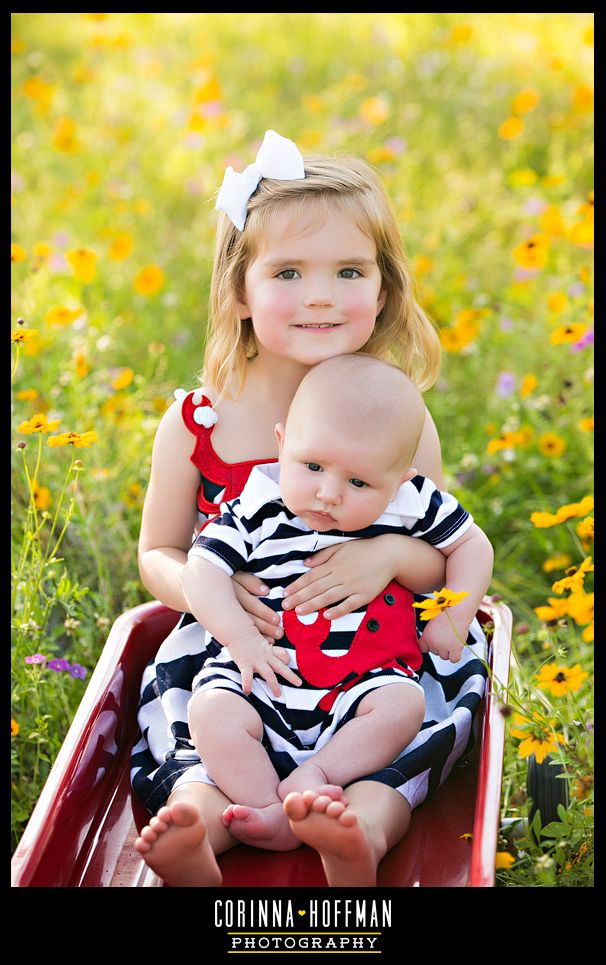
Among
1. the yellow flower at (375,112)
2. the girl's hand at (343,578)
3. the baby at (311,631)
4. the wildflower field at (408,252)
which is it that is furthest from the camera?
the yellow flower at (375,112)

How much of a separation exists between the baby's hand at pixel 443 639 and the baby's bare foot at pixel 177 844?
21.1 inches

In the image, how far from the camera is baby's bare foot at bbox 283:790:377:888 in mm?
1458

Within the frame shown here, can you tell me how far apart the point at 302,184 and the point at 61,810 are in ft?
3.60

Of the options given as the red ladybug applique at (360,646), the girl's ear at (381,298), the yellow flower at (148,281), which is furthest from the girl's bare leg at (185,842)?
the yellow flower at (148,281)

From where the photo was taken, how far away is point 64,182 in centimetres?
460

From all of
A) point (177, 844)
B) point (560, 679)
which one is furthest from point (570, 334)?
point (177, 844)

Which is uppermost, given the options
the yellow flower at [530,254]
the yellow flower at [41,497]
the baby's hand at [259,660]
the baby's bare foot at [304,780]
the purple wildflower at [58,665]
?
the yellow flower at [530,254]

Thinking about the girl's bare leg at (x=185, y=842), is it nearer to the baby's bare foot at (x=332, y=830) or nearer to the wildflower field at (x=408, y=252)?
the baby's bare foot at (x=332, y=830)

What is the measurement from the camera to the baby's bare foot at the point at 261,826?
161 cm

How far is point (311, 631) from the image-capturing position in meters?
1.80

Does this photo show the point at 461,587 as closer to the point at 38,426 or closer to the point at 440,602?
the point at 440,602

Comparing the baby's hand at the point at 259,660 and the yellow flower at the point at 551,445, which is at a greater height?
the yellow flower at the point at 551,445
